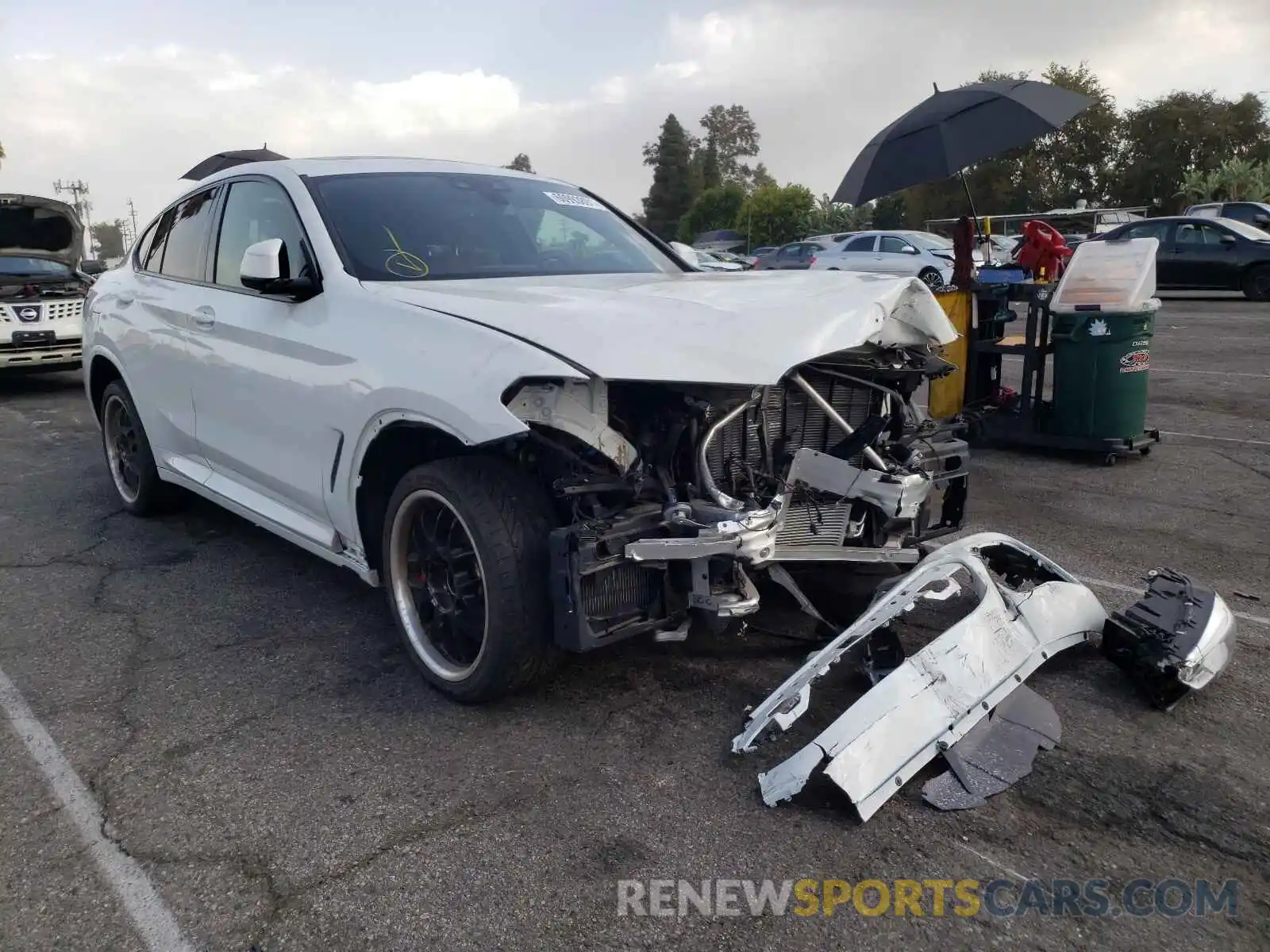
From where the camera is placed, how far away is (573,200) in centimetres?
485

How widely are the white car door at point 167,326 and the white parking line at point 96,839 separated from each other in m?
1.56

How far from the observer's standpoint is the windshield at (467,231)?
385cm

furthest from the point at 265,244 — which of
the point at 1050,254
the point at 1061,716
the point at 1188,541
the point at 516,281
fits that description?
the point at 1050,254

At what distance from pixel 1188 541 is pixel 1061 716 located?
2407 millimetres

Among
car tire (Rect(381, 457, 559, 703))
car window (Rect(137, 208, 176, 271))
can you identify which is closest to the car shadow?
car window (Rect(137, 208, 176, 271))

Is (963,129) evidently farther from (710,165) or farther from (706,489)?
(710,165)

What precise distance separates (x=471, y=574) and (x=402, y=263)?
1264 millimetres

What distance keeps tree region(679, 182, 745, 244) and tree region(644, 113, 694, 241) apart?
46.0 feet

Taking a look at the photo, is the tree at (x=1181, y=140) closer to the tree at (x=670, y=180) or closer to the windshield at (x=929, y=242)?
the windshield at (x=929, y=242)

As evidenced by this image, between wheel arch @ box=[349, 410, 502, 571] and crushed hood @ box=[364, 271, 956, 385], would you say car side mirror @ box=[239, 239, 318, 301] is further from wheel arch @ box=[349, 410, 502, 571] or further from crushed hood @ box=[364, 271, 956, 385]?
wheel arch @ box=[349, 410, 502, 571]

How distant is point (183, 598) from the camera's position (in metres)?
4.59

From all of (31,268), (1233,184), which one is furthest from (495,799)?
(1233,184)

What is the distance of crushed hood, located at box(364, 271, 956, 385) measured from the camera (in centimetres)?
289

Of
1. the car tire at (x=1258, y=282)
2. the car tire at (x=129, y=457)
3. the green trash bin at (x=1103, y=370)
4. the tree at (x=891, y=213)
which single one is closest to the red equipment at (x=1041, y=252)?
the green trash bin at (x=1103, y=370)
